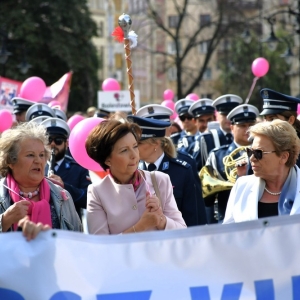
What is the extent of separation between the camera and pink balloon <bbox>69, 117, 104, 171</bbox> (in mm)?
7301

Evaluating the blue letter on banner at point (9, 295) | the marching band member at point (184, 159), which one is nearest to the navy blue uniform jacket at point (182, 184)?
the marching band member at point (184, 159)

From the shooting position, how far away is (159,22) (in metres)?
38.3

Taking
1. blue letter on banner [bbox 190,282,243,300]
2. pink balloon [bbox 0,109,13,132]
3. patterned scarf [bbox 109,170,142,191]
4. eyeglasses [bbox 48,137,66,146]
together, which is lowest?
blue letter on banner [bbox 190,282,243,300]

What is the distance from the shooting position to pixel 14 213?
5.39m

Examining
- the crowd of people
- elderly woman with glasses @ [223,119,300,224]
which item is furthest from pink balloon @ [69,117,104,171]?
elderly woman with glasses @ [223,119,300,224]

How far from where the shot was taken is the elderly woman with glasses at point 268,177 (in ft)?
18.9

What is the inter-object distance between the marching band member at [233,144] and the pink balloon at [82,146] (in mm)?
1420

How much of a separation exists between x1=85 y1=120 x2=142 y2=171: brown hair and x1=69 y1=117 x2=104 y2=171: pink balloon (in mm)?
1481

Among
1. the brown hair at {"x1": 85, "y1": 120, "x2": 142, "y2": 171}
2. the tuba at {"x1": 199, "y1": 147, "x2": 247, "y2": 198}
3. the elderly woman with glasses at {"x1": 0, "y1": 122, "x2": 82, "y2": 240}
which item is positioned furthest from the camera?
the tuba at {"x1": 199, "y1": 147, "x2": 247, "y2": 198}

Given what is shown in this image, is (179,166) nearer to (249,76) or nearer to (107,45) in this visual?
(249,76)

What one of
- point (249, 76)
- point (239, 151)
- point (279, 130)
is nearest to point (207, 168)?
point (239, 151)

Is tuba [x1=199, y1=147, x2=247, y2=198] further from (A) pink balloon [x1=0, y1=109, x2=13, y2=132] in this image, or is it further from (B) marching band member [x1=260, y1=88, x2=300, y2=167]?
(A) pink balloon [x1=0, y1=109, x2=13, y2=132]

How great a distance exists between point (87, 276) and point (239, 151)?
4.09 metres

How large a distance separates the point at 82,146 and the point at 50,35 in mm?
29837
